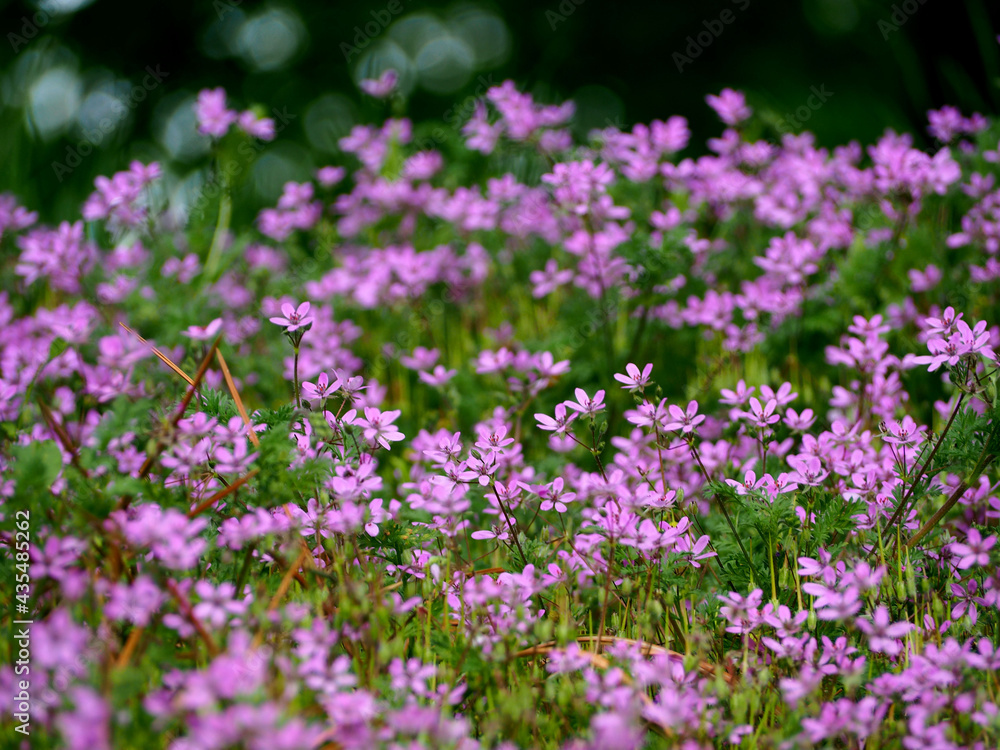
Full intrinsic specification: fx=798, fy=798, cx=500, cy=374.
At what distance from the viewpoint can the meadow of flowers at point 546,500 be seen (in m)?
1.46

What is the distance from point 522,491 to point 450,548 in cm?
26

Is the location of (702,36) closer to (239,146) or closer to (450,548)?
(239,146)

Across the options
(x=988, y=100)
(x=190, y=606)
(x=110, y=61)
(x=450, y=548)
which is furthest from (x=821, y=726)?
(x=110, y=61)

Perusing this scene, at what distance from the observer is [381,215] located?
4.59 metres

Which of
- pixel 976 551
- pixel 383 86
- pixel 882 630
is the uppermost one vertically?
pixel 383 86

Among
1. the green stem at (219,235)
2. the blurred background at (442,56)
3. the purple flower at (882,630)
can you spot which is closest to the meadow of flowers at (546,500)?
the purple flower at (882,630)

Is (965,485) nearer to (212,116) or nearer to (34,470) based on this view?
(34,470)

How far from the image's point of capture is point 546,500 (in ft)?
6.91

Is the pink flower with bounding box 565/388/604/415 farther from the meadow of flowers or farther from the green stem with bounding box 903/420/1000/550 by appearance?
the green stem with bounding box 903/420/1000/550

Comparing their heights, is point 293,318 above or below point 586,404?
above
